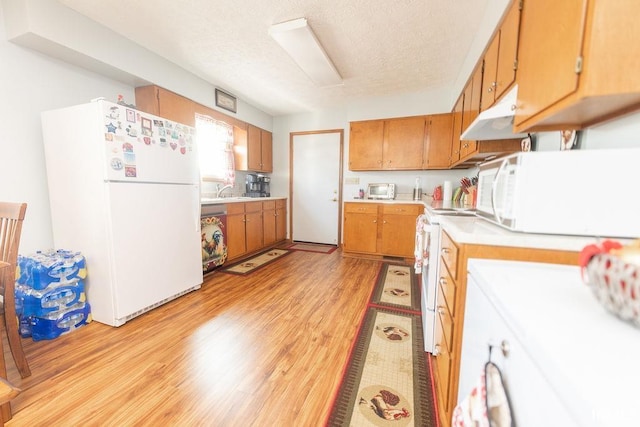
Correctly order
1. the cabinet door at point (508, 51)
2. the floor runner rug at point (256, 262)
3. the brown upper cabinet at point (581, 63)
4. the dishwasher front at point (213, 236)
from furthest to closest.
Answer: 1. the floor runner rug at point (256, 262)
2. the dishwasher front at point (213, 236)
3. the cabinet door at point (508, 51)
4. the brown upper cabinet at point (581, 63)

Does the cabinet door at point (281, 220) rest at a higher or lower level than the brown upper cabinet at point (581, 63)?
lower

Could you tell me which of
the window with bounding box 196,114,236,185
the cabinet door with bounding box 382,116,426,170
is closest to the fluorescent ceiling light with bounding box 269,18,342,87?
the cabinet door with bounding box 382,116,426,170


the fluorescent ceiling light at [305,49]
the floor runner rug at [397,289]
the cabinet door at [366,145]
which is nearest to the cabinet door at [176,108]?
the fluorescent ceiling light at [305,49]

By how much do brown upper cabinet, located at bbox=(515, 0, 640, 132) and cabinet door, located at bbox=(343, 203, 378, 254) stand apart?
105 inches

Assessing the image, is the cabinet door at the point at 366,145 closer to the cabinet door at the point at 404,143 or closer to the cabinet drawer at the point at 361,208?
the cabinet door at the point at 404,143

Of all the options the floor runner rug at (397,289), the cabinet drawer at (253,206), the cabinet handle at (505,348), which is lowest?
the floor runner rug at (397,289)

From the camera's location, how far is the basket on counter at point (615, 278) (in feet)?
1.43

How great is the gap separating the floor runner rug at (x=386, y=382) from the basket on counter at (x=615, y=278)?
1.04 metres

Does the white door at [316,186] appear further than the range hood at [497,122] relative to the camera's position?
Yes

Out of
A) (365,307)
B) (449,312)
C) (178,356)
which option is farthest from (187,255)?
(449,312)

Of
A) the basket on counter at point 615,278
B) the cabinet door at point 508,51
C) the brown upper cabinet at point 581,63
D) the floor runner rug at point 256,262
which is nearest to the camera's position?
the basket on counter at point 615,278

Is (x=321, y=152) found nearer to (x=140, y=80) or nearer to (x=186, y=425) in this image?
(x=140, y=80)

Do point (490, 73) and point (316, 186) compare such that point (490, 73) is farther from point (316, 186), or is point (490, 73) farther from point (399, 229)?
point (316, 186)

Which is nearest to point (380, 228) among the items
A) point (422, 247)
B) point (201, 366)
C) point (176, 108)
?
point (422, 247)
